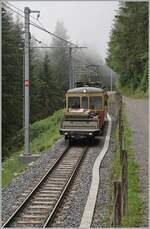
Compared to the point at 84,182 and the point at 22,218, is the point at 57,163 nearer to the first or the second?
the point at 84,182

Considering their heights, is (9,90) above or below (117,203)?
above

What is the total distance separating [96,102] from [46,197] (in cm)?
1235

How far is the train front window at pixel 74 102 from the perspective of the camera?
2481 centimetres

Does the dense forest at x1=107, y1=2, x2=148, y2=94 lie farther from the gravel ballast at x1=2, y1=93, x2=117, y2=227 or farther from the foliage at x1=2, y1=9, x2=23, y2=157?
the gravel ballast at x1=2, y1=93, x2=117, y2=227

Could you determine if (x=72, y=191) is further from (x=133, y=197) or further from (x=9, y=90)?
(x=9, y=90)

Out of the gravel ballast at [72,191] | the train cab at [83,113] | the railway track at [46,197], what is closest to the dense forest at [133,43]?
the train cab at [83,113]

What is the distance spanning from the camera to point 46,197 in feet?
43.3

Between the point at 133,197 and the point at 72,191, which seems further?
the point at 72,191

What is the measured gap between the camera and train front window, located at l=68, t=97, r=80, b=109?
2481 cm

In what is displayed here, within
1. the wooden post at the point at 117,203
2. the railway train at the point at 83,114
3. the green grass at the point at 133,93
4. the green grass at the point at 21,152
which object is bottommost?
the green grass at the point at 21,152

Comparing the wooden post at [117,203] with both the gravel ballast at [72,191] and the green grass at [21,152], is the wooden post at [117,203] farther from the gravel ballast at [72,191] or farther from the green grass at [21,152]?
the green grass at [21,152]

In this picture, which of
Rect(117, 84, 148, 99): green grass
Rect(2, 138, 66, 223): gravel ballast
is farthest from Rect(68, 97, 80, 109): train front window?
Rect(117, 84, 148, 99): green grass

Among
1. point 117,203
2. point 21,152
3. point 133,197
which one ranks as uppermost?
point 117,203

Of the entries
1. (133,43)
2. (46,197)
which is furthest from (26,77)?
(133,43)
